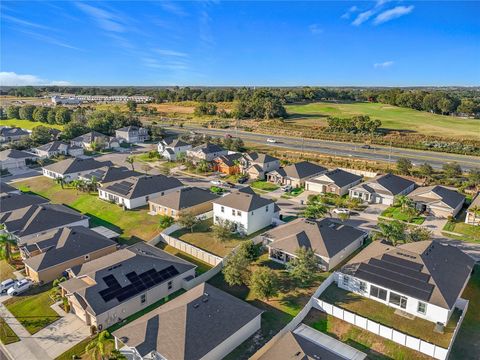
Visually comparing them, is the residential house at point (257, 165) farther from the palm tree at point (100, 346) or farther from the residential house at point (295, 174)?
the palm tree at point (100, 346)

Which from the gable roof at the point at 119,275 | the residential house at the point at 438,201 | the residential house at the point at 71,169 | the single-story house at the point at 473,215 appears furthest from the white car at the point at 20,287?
the single-story house at the point at 473,215

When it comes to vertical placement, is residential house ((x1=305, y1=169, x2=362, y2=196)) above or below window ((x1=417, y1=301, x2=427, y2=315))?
above

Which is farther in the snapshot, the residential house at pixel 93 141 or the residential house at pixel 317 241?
the residential house at pixel 93 141

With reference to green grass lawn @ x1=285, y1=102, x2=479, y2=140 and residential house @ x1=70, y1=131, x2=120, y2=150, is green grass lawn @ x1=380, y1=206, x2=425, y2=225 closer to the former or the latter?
green grass lawn @ x1=285, y1=102, x2=479, y2=140

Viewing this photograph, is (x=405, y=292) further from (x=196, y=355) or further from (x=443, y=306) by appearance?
(x=196, y=355)

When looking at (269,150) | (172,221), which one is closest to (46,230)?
(172,221)

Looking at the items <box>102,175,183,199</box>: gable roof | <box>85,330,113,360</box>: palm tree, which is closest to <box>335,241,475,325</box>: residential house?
<box>85,330,113,360</box>: palm tree

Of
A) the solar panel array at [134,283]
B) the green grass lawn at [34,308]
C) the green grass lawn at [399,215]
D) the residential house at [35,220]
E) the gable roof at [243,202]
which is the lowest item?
the green grass lawn at [34,308]
